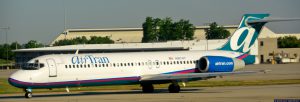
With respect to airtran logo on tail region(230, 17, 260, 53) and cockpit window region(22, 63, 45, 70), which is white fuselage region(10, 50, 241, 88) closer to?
cockpit window region(22, 63, 45, 70)

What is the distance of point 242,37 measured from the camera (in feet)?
141

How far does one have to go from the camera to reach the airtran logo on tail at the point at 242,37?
42.9 m

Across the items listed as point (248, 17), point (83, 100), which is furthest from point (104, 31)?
point (83, 100)

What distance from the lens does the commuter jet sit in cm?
3562

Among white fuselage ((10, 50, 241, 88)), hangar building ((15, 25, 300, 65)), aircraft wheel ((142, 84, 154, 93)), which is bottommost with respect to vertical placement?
aircraft wheel ((142, 84, 154, 93))

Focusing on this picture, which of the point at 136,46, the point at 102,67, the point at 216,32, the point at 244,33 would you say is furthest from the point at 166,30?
the point at 102,67

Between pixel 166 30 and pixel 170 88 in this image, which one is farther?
pixel 166 30

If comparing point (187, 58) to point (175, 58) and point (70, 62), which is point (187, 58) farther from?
point (70, 62)

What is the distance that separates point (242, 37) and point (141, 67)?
8.00 metres

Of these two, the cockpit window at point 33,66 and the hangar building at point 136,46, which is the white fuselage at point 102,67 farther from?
the hangar building at point 136,46

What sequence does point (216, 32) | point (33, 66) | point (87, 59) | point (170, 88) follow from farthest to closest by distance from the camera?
point (216, 32), point (170, 88), point (87, 59), point (33, 66)

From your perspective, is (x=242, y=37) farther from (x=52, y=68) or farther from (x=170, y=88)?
(x=52, y=68)

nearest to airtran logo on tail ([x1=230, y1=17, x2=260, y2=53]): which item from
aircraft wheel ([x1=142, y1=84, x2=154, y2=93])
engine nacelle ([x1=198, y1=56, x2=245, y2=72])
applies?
engine nacelle ([x1=198, y1=56, x2=245, y2=72])

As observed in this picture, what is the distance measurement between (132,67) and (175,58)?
3.49 m
